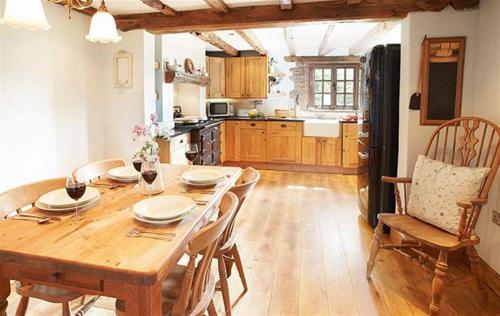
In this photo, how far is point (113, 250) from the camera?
121 centimetres

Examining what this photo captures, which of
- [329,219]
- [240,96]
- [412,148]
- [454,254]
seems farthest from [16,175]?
[240,96]

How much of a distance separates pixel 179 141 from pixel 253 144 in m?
2.16

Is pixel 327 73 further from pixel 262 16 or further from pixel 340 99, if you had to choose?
pixel 262 16

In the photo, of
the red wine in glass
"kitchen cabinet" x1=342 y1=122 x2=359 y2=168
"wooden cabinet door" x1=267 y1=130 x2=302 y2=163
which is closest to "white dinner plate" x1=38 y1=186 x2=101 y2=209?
the red wine in glass

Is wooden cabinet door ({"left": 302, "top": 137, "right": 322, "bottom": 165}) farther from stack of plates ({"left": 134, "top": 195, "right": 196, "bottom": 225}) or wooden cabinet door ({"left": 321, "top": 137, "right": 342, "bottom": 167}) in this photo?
stack of plates ({"left": 134, "top": 195, "right": 196, "bottom": 225})

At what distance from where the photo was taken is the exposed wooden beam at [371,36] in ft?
13.4

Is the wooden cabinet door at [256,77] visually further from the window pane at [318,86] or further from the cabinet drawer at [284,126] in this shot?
the window pane at [318,86]

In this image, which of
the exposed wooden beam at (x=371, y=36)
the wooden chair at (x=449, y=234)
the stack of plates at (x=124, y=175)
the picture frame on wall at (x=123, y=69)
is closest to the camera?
the wooden chair at (x=449, y=234)

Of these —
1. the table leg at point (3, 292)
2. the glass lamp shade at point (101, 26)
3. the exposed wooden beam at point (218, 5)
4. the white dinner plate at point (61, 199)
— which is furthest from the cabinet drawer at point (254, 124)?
the table leg at point (3, 292)

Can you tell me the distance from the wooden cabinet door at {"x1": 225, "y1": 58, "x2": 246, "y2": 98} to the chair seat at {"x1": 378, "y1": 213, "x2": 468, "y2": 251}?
463cm

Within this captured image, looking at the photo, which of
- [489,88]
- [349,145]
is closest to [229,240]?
[489,88]

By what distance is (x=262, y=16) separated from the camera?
3.44 metres

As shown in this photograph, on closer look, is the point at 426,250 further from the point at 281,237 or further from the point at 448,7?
the point at 448,7

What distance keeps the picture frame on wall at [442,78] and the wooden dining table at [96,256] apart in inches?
89.3
